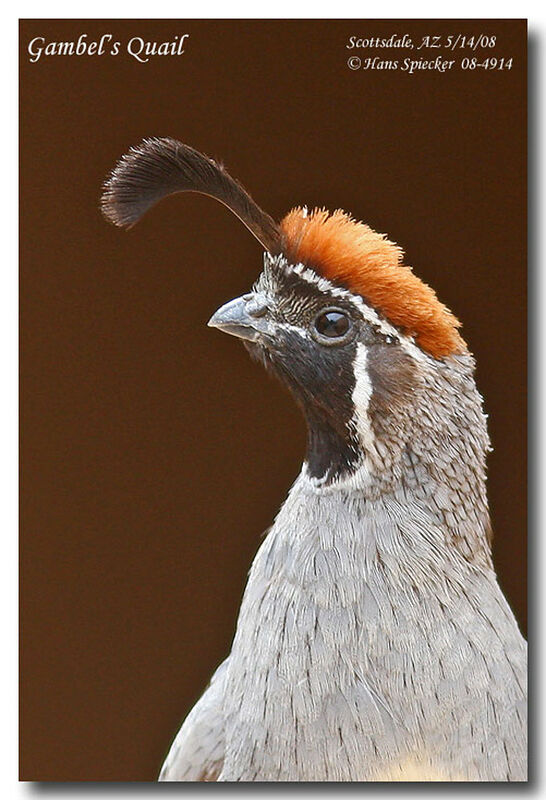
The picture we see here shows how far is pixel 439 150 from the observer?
2291mm

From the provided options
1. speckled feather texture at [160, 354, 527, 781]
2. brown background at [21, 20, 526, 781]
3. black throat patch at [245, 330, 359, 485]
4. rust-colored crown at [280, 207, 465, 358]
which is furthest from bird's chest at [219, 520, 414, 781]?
rust-colored crown at [280, 207, 465, 358]

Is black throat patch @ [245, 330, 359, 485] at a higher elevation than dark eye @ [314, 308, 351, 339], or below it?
below

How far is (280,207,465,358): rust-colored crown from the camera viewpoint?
6.30 ft

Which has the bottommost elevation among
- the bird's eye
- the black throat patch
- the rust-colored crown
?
the black throat patch

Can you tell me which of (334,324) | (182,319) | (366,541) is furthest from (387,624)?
(182,319)

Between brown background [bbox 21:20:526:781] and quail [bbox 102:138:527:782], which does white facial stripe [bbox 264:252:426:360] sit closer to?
quail [bbox 102:138:527:782]

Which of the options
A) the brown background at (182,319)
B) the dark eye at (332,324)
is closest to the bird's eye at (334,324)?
the dark eye at (332,324)

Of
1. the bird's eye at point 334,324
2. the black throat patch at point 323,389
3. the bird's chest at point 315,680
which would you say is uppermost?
the bird's eye at point 334,324

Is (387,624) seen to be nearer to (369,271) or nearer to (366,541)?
(366,541)

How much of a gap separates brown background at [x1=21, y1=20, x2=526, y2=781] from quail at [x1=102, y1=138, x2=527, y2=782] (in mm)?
294

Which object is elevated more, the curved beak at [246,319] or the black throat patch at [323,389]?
the curved beak at [246,319]

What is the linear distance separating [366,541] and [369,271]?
1.78 feet

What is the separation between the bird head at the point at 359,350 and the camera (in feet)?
6.32

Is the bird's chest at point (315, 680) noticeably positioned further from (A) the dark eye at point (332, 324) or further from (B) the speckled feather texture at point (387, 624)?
(A) the dark eye at point (332, 324)
